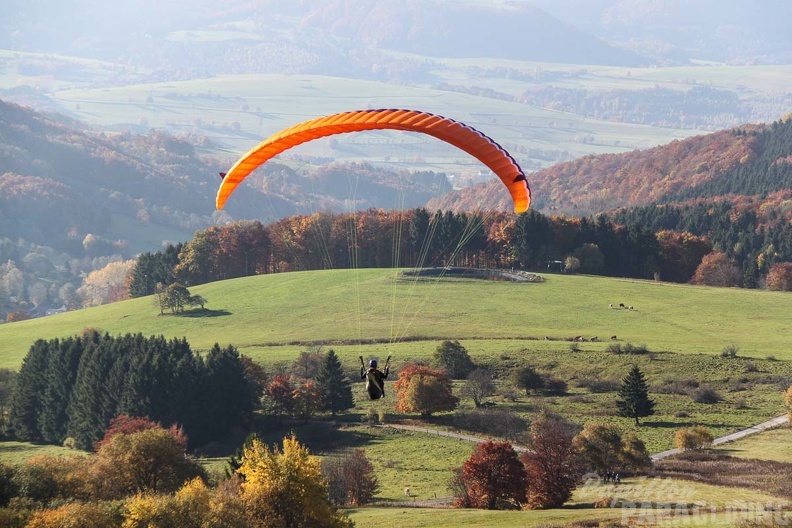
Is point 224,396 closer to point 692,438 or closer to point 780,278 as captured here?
point 692,438

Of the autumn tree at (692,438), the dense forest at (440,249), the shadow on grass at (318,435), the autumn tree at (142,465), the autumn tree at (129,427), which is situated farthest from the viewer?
the dense forest at (440,249)

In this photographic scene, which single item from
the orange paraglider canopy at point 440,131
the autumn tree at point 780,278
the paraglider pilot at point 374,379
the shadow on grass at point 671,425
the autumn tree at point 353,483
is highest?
the orange paraglider canopy at point 440,131

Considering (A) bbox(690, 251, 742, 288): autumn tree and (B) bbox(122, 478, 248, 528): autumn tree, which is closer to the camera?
(B) bbox(122, 478, 248, 528): autumn tree

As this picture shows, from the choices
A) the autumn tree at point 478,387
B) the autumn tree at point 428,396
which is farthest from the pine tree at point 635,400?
the autumn tree at point 428,396

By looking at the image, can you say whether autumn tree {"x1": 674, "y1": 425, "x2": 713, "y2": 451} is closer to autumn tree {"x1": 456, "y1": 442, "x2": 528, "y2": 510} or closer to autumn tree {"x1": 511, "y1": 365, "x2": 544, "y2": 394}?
autumn tree {"x1": 456, "y1": 442, "x2": 528, "y2": 510}

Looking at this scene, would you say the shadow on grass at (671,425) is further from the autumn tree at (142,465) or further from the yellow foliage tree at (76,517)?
the yellow foliage tree at (76,517)

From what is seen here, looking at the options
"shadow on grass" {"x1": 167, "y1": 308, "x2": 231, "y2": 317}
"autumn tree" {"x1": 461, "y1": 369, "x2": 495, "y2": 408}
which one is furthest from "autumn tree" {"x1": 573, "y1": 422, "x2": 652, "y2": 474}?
"shadow on grass" {"x1": 167, "y1": 308, "x2": 231, "y2": 317}
